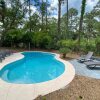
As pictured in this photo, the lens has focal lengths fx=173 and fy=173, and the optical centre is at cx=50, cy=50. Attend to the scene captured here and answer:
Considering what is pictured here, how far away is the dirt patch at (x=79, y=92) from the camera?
6.77 m

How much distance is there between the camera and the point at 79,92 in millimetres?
7332

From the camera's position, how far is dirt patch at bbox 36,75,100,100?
677 centimetres

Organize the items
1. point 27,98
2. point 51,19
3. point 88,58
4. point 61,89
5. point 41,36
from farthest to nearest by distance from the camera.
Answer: point 51,19
point 41,36
point 88,58
point 61,89
point 27,98

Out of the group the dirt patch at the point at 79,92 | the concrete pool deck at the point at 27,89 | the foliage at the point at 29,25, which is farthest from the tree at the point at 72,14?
the concrete pool deck at the point at 27,89

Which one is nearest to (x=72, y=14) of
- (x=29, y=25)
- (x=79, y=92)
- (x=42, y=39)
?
(x=29, y=25)

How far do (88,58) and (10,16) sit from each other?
13880 mm

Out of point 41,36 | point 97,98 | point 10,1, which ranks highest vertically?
point 10,1

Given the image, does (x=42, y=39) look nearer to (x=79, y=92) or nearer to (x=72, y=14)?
(x=72, y=14)

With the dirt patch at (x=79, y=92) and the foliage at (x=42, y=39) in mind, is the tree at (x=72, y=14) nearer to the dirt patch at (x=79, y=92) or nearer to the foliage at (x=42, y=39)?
the foliage at (x=42, y=39)

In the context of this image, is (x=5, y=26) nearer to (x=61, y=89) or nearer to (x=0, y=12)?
(x=0, y=12)

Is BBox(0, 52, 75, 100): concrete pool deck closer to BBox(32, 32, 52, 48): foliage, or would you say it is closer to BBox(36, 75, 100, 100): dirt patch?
BBox(36, 75, 100, 100): dirt patch

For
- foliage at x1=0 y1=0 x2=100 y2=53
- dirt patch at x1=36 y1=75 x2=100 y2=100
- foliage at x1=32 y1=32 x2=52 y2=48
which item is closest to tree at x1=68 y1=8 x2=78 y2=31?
foliage at x1=0 y1=0 x2=100 y2=53

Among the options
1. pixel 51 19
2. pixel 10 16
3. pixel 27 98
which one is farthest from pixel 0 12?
pixel 27 98

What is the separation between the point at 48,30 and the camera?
1001 inches
